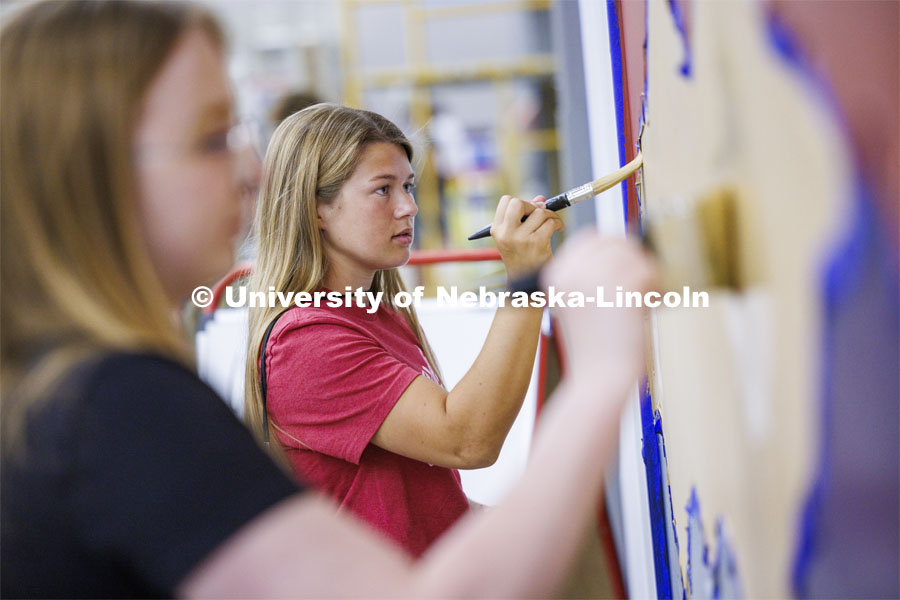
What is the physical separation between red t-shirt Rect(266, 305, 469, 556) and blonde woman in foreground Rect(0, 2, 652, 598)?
435 millimetres

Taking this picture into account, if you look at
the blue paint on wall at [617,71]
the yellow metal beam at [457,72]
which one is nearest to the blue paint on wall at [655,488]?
the blue paint on wall at [617,71]

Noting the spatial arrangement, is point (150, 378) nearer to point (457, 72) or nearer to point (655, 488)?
point (655, 488)

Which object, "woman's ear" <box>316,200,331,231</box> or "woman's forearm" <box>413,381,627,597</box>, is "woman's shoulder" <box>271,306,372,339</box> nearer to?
"woman's ear" <box>316,200,331,231</box>

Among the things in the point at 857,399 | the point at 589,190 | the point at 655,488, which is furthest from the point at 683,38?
the point at 655,488

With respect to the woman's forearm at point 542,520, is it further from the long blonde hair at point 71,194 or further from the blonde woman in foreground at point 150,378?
the long blonde hair at point 71,194

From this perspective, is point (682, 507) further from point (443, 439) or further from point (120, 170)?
point (120, 170)

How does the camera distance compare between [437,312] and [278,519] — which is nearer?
[278,519]

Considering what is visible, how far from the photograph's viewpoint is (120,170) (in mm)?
542

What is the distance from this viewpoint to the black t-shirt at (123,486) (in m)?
0.48

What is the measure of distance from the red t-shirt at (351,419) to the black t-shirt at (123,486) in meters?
0.50

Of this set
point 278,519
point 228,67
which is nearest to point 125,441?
point 278,519

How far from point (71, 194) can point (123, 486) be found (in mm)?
189

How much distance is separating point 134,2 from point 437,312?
143 centimetres

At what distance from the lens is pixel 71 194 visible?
54 cm
